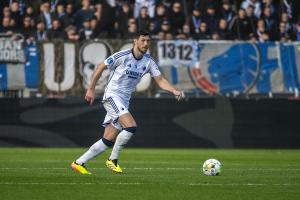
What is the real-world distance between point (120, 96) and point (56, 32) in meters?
10.5

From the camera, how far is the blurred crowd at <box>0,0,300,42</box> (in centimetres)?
2617

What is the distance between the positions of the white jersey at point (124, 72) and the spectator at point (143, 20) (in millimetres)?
10234

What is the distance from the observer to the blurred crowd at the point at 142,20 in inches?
1030

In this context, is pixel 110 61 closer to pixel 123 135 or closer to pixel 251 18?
pixel 123 135

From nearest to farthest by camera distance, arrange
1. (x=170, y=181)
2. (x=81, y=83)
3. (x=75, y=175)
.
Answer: (x=170, y=181), (x=75, y=175), (x=81, y=83)

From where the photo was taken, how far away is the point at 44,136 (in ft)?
88.1

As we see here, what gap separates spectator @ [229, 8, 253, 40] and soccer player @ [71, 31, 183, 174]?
11461 mm

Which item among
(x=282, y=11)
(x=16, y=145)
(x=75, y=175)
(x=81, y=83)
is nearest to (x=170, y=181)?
(x=75, y=175)

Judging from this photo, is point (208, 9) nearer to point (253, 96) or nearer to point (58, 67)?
point (253, 96)

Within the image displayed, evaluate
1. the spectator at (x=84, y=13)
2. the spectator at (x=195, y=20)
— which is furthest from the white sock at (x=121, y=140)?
the spectator at (x=195, y=20)

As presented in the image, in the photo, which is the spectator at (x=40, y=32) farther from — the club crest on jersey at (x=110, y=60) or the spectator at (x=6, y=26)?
the club crest on jersey at (x=110, y=60)

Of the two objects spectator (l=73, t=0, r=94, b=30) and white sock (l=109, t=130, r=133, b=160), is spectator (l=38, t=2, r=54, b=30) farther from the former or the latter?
white sock (l=109, t=130, r=133, b=160)

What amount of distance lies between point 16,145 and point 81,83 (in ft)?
9.98

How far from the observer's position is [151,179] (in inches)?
565
